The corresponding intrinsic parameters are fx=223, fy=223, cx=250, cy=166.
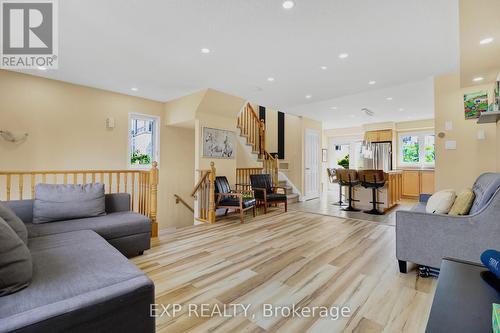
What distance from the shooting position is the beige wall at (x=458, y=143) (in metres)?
3.56

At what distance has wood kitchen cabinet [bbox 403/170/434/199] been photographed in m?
7.07

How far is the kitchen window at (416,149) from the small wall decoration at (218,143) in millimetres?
6584

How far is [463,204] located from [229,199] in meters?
3.51

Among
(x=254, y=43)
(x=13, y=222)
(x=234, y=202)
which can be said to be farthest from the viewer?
(x=234, y=202)

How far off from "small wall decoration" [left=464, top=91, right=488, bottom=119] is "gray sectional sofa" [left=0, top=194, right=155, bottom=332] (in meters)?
5.07

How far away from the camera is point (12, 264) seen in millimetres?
1140

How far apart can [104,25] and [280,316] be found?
3.42m

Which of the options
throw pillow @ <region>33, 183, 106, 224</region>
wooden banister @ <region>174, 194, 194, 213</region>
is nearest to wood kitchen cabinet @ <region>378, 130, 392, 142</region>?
wooden banister @ <region>174, 194, 194, 213</region>

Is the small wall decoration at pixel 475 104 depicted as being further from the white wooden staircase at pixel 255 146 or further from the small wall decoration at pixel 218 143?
the small wall decoration at pixel 218 143

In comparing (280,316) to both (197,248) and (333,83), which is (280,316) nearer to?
(197,248)

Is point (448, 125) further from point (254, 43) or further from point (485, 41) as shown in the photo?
point (254, 43)

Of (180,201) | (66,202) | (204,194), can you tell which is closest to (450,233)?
(204,194)

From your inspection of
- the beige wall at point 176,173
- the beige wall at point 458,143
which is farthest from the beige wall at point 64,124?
the beige wall at point 458,143

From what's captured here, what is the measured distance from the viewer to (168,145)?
5.71 metres
